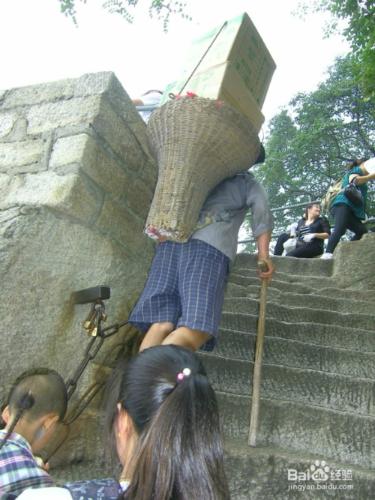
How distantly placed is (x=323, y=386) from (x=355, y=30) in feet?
16.6

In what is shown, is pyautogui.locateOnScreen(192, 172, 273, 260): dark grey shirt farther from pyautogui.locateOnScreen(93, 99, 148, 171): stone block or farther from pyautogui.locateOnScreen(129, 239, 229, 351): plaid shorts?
pyautogui.locateOnScreen(93, 99, 148, 171): stone block

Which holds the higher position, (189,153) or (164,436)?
(189,153)

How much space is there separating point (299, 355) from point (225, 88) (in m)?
1.51

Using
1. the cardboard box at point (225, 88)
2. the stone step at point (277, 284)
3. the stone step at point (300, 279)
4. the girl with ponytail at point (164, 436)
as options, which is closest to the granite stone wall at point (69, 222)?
the cardboard box at point (225, 88)

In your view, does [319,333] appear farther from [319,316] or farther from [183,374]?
[183,374]

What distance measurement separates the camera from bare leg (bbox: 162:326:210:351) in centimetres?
179

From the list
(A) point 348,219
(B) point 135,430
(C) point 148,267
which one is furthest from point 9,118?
(A) point 348,219

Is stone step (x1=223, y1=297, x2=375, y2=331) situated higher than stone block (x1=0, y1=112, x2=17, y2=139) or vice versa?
stone block (x1=0, y1=112, x2=17, y2=139)

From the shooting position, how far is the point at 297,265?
4.49 meters

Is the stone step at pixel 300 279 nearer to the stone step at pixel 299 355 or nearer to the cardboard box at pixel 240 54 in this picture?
the stone step at pixel 299 355

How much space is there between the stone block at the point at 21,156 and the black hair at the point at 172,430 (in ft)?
4.15

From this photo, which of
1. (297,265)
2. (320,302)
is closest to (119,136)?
(320,302)

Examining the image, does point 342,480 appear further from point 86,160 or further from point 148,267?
point 86,160

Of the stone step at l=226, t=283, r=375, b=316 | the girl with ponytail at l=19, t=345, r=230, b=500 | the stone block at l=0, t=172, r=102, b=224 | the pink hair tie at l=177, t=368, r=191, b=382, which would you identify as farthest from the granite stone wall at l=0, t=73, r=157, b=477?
the stone step at l=226, t=283, r=375, b=316
